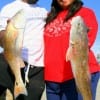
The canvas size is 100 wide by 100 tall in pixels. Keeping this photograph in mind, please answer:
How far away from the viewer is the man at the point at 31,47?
19.9 ft

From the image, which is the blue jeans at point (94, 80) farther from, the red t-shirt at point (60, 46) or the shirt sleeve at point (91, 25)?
the shirt sleeve at point (91, 25)

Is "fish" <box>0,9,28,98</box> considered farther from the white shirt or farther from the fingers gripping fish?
the white shirt

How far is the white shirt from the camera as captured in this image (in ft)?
19.9

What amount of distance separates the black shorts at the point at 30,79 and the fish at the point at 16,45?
221mm

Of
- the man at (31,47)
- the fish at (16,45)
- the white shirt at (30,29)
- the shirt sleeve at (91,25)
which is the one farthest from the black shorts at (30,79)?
the shirt sleeve at (91,25)

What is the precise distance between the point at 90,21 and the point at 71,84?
771mm

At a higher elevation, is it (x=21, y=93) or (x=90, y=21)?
(x=90, y=21)

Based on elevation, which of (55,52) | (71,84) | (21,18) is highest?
(21,18)

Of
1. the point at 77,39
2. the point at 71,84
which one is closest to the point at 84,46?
the point at 77,39

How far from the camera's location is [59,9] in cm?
623

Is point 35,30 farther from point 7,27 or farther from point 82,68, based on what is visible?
point 82,68

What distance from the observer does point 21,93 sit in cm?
588

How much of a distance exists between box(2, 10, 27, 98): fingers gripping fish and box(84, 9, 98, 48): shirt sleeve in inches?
28.6

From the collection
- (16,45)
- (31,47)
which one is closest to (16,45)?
(16,45)
